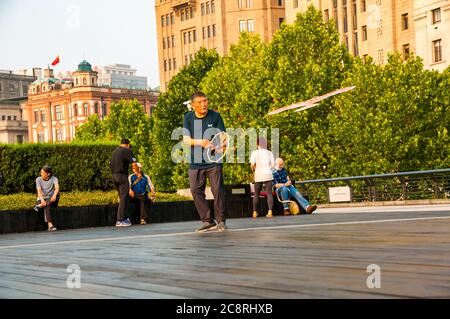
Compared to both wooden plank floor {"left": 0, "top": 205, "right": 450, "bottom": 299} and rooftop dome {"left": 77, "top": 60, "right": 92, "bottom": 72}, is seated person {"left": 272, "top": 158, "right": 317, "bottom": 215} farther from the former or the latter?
rooftop dome {"left": 77, "top": 60, "right": 92, "bottom": 72}

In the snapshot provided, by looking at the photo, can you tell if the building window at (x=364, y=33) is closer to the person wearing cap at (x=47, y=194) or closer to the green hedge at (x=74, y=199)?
the green hedge at (x=74, y=199)

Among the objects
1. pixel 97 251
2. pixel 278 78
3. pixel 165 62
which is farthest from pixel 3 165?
pixel 165 62

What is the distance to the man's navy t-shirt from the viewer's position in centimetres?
1130

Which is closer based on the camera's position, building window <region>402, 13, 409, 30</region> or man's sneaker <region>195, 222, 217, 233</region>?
man's sneaker <region>195, 222, 217, 233</region>

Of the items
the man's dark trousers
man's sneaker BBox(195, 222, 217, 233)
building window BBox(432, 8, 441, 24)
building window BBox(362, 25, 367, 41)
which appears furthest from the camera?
building window BBox(362, 25, 367, 41)

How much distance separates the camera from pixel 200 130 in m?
11.3

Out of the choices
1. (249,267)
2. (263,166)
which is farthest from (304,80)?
(249,267)

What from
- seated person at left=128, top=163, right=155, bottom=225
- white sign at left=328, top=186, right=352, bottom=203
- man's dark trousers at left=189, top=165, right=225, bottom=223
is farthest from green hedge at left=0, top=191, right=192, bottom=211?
white sign at left=328, top=186, right=352, bottom=203

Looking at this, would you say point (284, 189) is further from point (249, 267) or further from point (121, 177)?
point (249, 267)

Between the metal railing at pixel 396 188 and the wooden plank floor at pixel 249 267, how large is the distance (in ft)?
63.3

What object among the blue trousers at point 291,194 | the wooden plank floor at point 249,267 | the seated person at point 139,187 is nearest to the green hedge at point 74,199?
the seated person at point 139,187

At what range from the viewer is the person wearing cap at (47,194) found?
18.0 meters

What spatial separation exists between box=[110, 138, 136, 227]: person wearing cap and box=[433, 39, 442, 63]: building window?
52.8m

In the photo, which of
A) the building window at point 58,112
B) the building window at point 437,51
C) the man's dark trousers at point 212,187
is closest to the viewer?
the man's dark trousers at point 212,187
